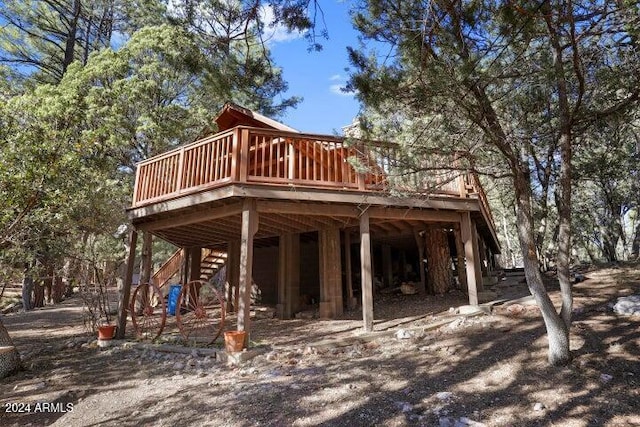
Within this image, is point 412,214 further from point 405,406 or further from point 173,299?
point 173,299

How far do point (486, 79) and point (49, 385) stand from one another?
22.8ft

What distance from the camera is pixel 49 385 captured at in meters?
5.31

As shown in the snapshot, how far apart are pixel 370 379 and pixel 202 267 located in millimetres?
10182

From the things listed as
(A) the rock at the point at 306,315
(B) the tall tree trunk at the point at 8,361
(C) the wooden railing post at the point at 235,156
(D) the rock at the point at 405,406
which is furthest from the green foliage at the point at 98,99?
(A) the rock at the point at 306,315

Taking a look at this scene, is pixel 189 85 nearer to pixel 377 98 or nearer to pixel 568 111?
pixel 377 98

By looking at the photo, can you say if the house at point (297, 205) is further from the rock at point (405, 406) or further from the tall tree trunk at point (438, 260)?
the rock at point (405, 406)

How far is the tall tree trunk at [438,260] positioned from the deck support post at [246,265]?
5661 mm

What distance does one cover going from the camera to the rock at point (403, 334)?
21.5 ft

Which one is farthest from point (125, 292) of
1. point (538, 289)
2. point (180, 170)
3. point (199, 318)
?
point (538, 289)

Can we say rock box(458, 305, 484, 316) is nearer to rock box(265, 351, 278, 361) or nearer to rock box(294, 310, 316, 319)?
rock box(294, 310, 316, 319)

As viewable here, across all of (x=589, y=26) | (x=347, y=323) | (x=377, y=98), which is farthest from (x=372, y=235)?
(x=589, y=26)

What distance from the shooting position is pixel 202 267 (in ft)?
44.7

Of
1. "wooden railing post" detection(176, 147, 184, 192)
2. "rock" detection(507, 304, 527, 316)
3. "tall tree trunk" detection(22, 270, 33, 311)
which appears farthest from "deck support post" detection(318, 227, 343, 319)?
"tall tree trunk" detection(22, 270, 33, 311)

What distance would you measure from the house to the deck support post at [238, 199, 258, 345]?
18 millimetres
